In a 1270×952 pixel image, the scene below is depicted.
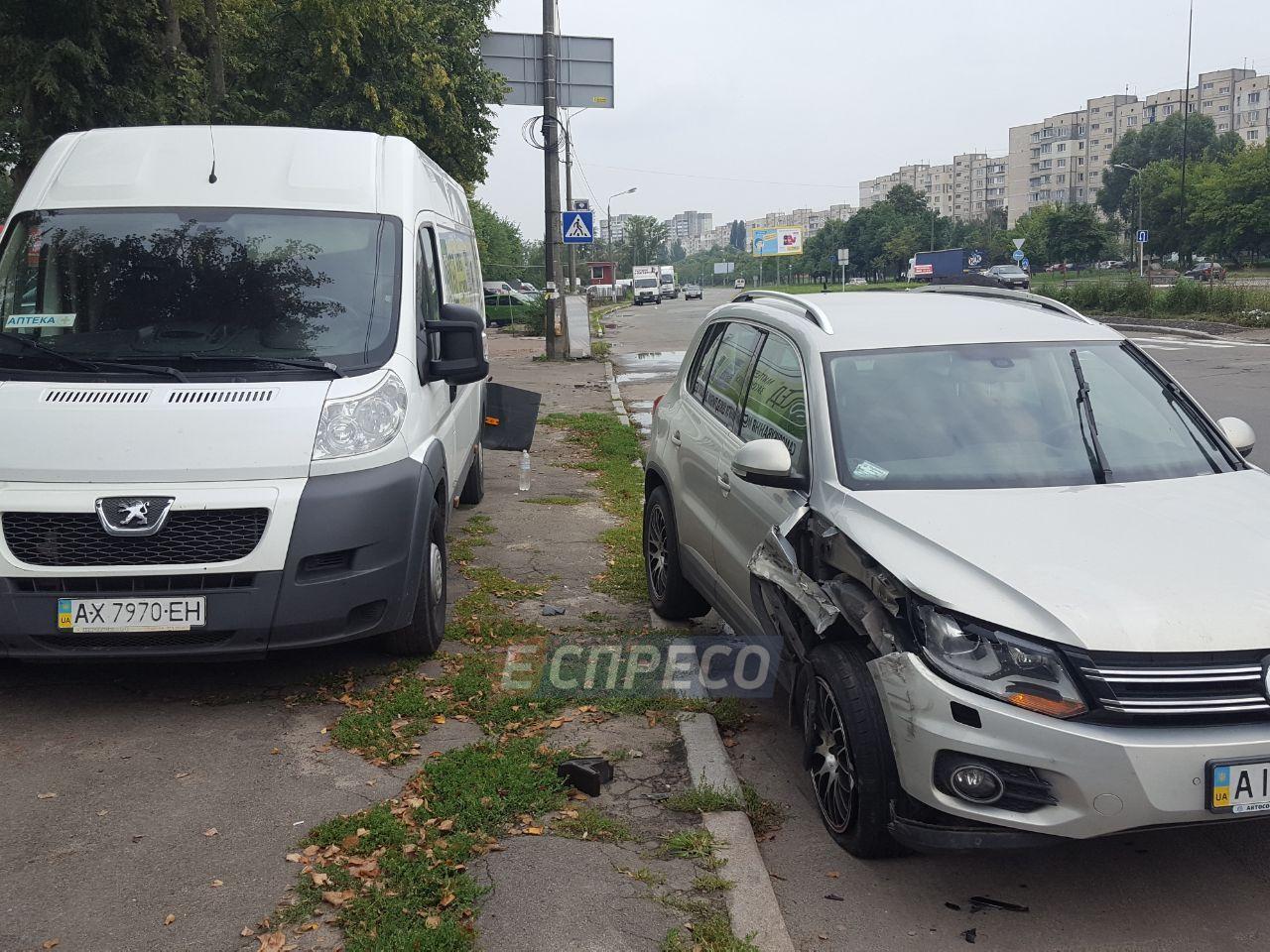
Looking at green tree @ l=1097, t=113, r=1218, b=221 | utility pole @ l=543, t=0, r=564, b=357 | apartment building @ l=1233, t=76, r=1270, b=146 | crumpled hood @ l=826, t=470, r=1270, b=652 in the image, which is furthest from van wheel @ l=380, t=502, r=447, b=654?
apartment building @ l=1233, t=76, r=1270, b=146

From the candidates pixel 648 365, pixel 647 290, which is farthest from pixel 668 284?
pixel 648 365

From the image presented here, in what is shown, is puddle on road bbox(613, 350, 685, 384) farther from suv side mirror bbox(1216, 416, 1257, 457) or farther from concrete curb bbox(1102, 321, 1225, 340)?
suv side mirror bbox(1216, 416, 1257, 457)

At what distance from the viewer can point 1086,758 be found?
3088 mm

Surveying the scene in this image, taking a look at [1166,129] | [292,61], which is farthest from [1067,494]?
[1166,129]

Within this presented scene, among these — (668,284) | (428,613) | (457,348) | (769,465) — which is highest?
(668,284)

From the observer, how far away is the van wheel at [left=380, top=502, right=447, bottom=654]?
5527 mm

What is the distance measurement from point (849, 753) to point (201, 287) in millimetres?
3778

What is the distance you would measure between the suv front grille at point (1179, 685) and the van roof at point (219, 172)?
4.29 meters

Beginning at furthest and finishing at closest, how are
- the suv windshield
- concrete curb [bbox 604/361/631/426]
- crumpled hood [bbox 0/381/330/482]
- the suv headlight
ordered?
concrete curb [bbox 604/361/631/426], crumpled hood [bbox 0/381/330/482], the suv windshield, the suv headlight

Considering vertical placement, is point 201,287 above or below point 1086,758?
above

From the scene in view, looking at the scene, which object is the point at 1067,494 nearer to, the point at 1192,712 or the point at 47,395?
the point at 1192,712

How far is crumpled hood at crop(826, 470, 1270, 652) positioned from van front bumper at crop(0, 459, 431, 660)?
6.52 ft

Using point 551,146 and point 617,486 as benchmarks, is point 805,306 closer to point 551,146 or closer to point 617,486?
point 617,486

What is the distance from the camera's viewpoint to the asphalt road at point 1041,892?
332 cm
